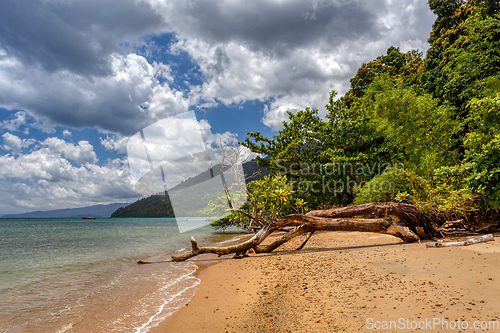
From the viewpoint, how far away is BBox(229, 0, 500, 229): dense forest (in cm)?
716

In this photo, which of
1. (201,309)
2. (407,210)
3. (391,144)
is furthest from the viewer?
(391,144)

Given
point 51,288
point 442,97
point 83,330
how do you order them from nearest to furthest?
1. point 83,330
2. point 51,288
3. point 442,97

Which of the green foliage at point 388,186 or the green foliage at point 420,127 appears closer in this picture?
the green foliage at point 420,127

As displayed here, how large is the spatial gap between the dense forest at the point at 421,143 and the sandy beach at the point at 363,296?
2.33 meters

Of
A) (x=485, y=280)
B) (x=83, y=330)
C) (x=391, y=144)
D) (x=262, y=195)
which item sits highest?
(x=391, y=144)

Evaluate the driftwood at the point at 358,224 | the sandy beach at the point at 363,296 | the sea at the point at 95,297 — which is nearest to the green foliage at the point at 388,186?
the driftwood at the point at 358,224

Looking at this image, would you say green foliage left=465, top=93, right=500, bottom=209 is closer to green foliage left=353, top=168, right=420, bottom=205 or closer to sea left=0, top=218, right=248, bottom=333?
green foliage left=353, top=168, right=420, bottom=205

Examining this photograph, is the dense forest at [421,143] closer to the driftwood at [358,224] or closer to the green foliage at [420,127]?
the green foliage at [420,127]

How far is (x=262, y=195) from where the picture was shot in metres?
9.43

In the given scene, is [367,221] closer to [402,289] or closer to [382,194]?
[382,194]

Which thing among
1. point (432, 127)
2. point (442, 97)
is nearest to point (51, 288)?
point (432, 127)

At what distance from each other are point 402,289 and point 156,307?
178 inches

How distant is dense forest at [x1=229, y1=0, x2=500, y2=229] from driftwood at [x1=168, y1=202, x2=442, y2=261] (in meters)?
0.54

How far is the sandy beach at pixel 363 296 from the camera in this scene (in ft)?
9.30
